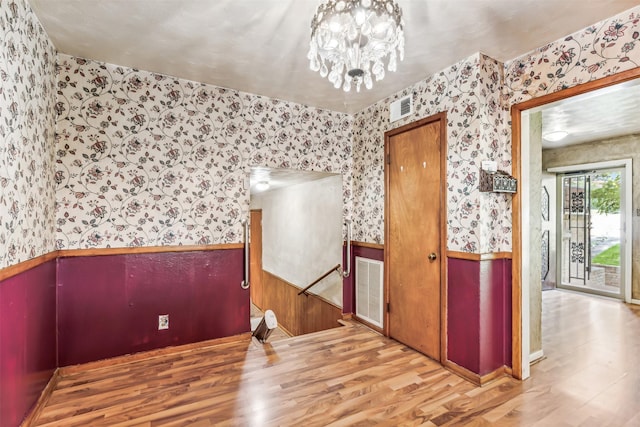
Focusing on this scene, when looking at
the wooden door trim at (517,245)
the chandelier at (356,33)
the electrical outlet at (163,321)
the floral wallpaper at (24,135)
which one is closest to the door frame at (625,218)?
the wooden door trim at (517,245)

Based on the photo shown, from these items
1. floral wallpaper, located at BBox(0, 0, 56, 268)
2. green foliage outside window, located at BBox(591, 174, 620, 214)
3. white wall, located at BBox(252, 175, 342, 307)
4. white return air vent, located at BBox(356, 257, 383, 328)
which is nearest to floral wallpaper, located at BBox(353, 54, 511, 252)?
white return air vent, located at BBox(356, 257, 383, 328)

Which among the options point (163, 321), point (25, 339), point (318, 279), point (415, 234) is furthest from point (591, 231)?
point (25, 339)

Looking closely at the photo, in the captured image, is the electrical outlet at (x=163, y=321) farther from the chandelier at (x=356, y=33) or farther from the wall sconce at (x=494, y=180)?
the wall sconce at (x=494, y=180)

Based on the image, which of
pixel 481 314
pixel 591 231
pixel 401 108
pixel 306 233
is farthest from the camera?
pixel 591 231

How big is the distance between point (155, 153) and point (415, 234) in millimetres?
2454

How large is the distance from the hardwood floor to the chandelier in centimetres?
204

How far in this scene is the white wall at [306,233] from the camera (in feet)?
13.8

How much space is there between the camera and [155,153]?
280 cm

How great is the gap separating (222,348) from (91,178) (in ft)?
6.09

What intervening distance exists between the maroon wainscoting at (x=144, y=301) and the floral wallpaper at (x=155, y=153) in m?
0.18

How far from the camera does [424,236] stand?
2.86 metres

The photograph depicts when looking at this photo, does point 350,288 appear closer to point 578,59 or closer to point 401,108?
point 401,108

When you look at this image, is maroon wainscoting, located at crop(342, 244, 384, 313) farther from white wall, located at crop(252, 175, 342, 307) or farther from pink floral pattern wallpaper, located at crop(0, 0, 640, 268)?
pink floral pattern wallpaper, located at crop(0, 0, 640, 268)

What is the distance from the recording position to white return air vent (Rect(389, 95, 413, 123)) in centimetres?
304
